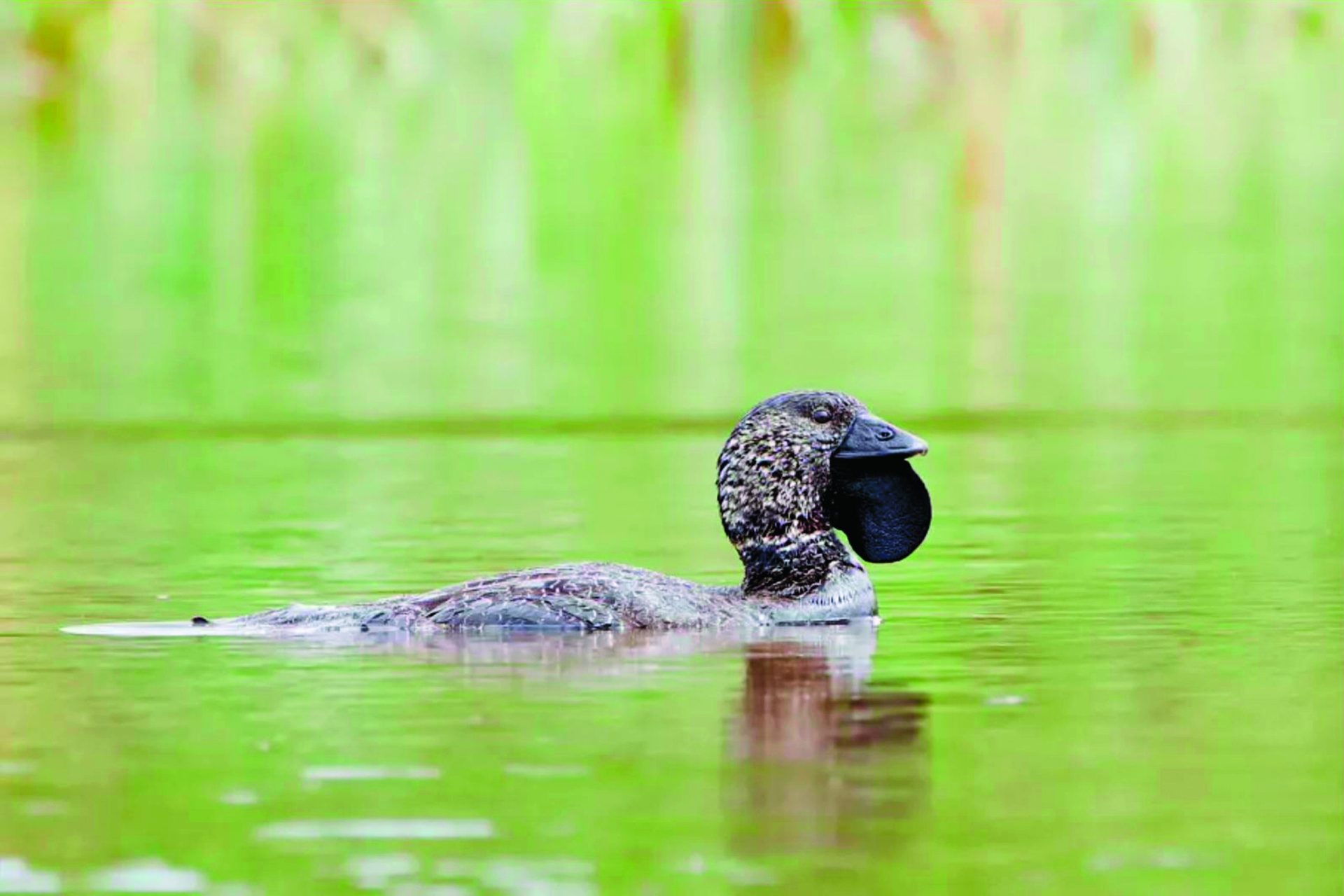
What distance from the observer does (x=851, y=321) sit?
37.4m

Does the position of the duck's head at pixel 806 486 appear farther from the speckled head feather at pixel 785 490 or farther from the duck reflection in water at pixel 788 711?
the duck reflection in water at pixel 788 711

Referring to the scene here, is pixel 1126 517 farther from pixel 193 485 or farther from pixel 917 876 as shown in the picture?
pixel 917 876

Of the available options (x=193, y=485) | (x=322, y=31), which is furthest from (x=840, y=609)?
(x=322, y=31)

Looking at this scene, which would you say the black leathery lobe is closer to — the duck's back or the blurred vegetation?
the duck's back

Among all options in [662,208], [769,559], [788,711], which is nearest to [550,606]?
[769,559]

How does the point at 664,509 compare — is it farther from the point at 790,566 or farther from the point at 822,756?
the point at 822,756

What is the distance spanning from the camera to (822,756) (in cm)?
1048

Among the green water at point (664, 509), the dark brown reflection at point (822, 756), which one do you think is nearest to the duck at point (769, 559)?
the green water at point (664, 509)

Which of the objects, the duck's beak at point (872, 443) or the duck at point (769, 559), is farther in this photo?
the duck's beak at point (872, 443)

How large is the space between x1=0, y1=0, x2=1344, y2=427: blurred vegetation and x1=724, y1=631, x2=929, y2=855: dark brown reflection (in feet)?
47.1

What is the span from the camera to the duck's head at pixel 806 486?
1418cm

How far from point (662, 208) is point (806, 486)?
139 feet

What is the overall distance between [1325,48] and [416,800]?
9566 cm

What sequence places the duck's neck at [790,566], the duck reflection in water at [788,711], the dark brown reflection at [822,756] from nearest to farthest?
the dark brown reflection at [822,756]
the duck reflection in water at [788,711]
the duck's neck at [790,566]
